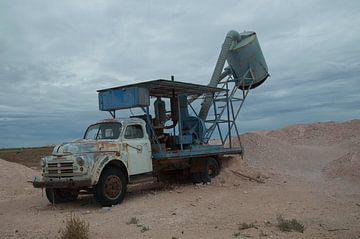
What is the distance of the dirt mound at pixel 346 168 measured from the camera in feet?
52.1

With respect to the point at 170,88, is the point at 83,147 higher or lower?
lower

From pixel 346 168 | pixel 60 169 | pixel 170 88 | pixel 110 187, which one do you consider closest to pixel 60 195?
pixel 60 169

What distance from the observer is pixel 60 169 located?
10.8 m

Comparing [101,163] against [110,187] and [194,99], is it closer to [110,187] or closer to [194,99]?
[110,187]

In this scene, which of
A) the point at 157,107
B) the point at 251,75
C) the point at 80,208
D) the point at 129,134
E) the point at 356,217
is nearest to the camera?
the point at 356,217

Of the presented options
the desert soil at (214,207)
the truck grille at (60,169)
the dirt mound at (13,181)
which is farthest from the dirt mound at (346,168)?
the dirt mound at (13,181)

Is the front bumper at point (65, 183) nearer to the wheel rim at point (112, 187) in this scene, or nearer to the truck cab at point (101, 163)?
the truck cab at point (101, 163)

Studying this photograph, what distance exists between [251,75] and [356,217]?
9.20 meters

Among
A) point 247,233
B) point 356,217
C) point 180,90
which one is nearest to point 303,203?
point 356,217

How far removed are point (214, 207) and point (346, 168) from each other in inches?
332

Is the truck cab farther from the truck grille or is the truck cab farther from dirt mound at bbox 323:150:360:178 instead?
dirt mound at bbox 323:150:360:178

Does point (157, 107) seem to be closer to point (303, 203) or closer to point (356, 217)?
point (303, 203)

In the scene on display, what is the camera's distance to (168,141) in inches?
576

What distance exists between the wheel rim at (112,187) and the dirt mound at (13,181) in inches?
194
